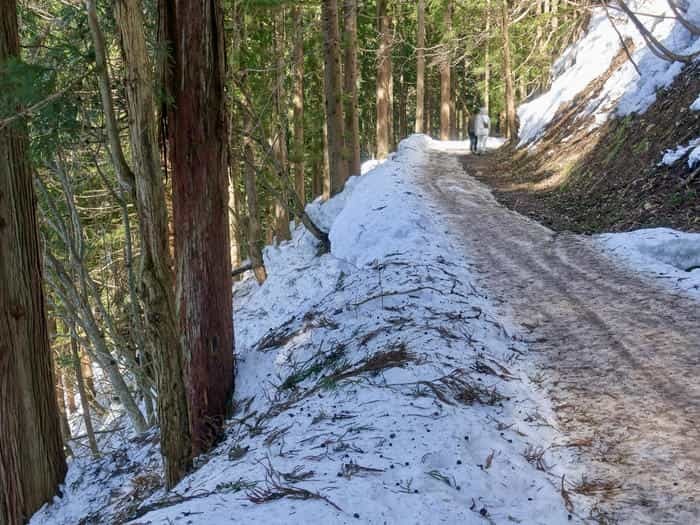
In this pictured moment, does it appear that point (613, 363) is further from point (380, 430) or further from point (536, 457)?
point (380, 430)

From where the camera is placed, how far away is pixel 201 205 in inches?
223

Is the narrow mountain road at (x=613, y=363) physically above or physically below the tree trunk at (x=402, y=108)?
below

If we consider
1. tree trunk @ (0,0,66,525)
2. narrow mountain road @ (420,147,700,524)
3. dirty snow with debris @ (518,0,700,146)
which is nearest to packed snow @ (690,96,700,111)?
dirty snow with debris @ (518,0,700,146)

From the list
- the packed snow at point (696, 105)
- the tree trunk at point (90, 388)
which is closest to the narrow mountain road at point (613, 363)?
the packed snow at point (696, 105)

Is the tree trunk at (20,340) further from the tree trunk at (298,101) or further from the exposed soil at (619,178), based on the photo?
the tree trunk at (298,101)

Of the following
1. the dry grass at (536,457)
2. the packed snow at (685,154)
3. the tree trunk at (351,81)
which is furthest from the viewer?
the tree trunk at (351,81)

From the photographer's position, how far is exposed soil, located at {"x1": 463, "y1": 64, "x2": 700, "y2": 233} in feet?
30.1

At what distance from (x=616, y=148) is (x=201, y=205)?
32.8 feet

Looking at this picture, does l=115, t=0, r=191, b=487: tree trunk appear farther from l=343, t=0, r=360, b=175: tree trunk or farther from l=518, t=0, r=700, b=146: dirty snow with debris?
l=343, t=0, r=360, b=175: tree trunk

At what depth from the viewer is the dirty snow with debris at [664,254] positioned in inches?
259

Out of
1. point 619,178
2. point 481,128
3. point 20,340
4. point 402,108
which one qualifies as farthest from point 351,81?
point 402,108

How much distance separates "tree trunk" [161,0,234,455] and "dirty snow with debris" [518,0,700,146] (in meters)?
6.76

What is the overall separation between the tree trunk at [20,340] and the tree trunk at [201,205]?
1592mm

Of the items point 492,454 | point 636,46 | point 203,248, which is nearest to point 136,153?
point 203,248
